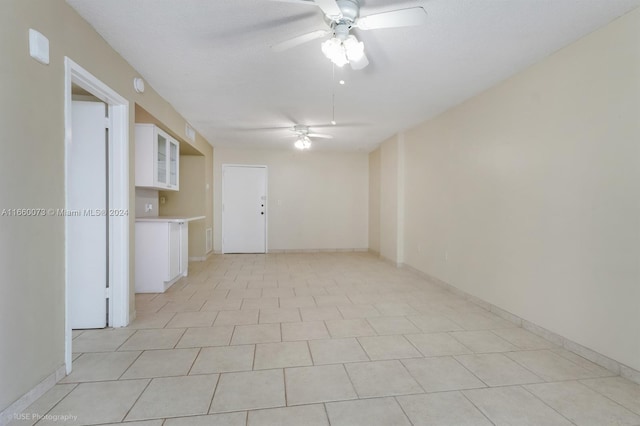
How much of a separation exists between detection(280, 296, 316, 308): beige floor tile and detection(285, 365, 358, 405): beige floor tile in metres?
1.27

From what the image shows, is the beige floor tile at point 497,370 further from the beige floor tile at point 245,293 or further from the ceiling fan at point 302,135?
the ceiling fan at point 302,135

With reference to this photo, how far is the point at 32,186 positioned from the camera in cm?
164

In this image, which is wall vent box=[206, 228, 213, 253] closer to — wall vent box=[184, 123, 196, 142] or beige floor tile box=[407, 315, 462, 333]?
wall vent box=[184, 123, 196, 142]

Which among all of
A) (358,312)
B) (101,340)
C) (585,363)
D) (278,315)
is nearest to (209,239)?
(278,315)

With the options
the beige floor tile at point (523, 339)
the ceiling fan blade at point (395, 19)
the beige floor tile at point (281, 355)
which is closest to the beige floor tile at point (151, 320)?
the beige floor tile at point (281, 355)

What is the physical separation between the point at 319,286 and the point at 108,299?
2394 mm

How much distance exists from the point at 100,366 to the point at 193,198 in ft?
13.0

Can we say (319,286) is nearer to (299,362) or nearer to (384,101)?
(299,362)

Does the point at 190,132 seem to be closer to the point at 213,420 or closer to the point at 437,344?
the point at 213,420

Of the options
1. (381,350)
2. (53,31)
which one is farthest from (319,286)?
(53,31)

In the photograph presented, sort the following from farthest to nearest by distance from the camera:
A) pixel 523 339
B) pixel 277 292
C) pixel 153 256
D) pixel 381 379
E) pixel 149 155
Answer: pixel 277 292, pixel 153 256, pixel 149 155, pixel 523 339, pixel 381 379

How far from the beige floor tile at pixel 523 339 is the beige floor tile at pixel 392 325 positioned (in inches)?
29.1

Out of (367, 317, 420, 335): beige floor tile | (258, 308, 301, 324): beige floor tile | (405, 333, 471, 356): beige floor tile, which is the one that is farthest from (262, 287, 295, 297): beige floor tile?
(405, 333, 471, 356): beige floor tile

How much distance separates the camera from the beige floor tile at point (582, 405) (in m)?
1.57
